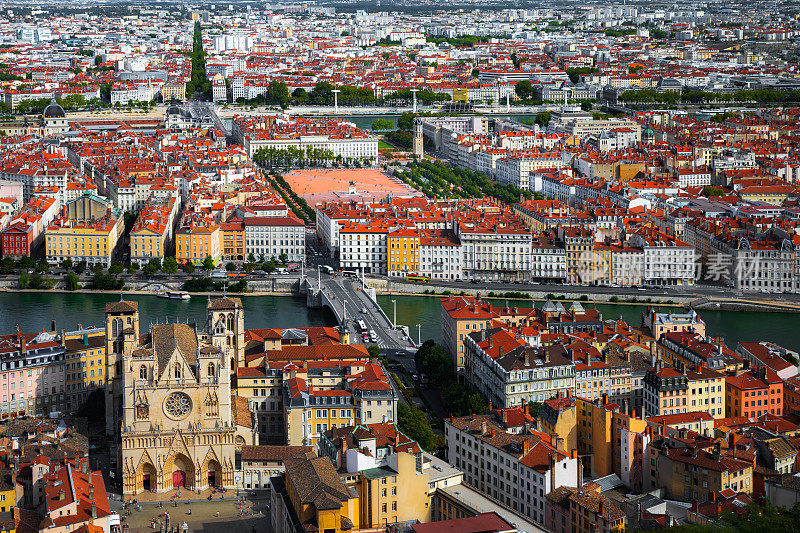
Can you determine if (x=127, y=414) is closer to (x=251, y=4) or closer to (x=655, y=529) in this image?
(x=655, y=529)

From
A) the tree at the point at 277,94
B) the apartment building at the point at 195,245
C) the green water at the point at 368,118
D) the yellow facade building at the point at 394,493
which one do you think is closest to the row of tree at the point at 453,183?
the apartment building at the point at 195,245

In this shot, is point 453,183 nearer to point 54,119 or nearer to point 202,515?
point 54,119

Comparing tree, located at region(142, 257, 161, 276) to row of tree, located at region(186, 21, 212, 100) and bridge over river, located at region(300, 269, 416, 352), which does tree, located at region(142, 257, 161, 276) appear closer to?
bridge over river, located at region(300, 269, 416, 352)

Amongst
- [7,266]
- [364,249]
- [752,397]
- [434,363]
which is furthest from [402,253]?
[752,397]

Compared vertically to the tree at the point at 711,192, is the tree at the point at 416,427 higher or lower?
lower

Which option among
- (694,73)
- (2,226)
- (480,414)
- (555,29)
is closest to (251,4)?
(555,29)

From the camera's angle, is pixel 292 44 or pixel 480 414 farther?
pixel 292 44

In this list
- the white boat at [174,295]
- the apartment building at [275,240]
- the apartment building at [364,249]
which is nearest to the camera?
the white boat at [174,295]

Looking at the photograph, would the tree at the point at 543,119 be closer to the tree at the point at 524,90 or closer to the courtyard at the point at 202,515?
the tree at the point at 524,90
